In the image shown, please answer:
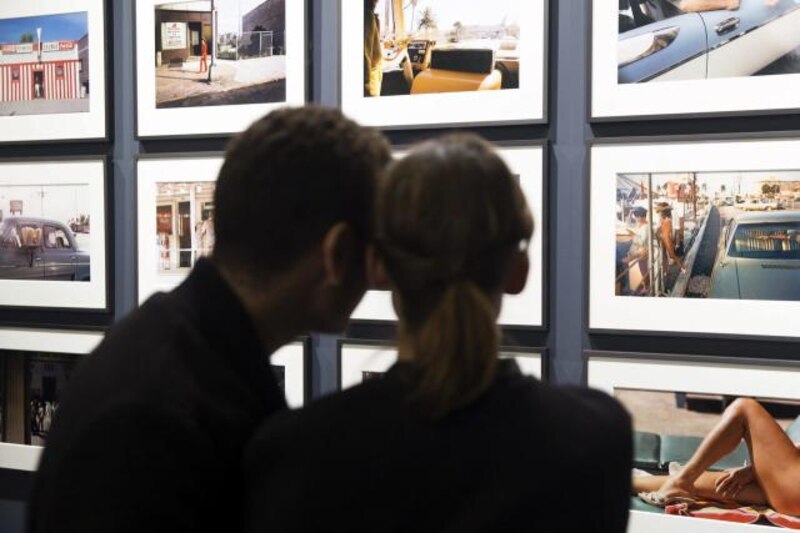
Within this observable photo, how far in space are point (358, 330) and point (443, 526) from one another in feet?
4.34

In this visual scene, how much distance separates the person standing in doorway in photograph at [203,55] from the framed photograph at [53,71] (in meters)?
0.28

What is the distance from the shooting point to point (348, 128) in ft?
3.15

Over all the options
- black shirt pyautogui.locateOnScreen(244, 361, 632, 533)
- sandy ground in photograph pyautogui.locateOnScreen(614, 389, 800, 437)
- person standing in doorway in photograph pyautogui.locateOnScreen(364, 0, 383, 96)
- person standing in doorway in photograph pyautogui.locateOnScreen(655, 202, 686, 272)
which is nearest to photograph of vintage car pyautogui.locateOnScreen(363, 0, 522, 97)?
person standing in doorway in photograph pyautogui.locateOnScreen(364, 0, 383, 96)

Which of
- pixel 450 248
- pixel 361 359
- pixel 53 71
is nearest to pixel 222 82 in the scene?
pixel 53 71

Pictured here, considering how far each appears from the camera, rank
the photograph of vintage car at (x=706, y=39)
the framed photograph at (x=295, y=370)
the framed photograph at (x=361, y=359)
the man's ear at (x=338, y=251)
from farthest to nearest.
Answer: the framed photograph at (x=295, y=370) → the framed photograph at (x=361, y=359) → the photograph of vintage car at (x=706, y=39) → the man's ear at (x=338, y=251)

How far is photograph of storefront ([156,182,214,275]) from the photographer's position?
221 cm

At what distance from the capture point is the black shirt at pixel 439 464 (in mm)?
766

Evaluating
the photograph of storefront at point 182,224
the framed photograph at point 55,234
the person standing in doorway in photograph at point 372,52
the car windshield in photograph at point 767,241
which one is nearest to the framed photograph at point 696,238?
the car windshield in photograph at point 767,241

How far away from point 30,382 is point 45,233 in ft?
1.29

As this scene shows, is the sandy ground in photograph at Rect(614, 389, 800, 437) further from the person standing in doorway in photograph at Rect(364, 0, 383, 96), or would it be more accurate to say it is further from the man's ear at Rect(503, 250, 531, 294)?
the man's ear at Rect(503, 250, 531, 294)

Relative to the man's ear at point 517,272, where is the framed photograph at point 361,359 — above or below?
below

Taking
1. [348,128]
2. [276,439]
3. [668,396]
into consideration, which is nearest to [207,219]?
[668,396]

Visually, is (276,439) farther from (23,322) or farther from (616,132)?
(23,322)

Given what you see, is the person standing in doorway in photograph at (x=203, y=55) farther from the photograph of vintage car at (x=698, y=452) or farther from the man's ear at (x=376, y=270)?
the man's ear at (x=376, y=270)
